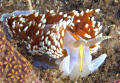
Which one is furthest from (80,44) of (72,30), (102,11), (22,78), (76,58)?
(102,11)

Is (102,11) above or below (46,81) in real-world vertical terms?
above

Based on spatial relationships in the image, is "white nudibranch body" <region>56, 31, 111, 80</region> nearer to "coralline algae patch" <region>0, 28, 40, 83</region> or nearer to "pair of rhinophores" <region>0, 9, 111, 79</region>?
"pair of rhinophores" <region>0, 9, 111, 79</region>

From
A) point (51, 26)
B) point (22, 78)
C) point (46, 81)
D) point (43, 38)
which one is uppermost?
point (51, 26)

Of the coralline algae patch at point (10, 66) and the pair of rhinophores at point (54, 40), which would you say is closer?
the coralline algae patch at point (10, 66)

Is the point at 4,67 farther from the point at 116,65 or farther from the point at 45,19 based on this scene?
the point at 116,65

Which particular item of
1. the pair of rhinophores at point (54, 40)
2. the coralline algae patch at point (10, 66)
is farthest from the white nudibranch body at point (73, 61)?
Answer: the coralline algae patch at point (10, 66)

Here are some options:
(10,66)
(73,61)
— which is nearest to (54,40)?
(73,61)

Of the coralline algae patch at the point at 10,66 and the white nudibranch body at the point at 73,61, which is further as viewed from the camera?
the white nudibranch body at the point at 73,61

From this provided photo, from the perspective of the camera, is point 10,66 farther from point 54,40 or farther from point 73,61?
point 73,61

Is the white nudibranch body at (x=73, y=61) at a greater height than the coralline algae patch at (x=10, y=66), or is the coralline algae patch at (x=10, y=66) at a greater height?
the coralline algae patch at (x=10, y=66)

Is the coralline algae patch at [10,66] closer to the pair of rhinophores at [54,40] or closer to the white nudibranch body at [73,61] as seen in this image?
the pair of rhinophores at [54,40]
